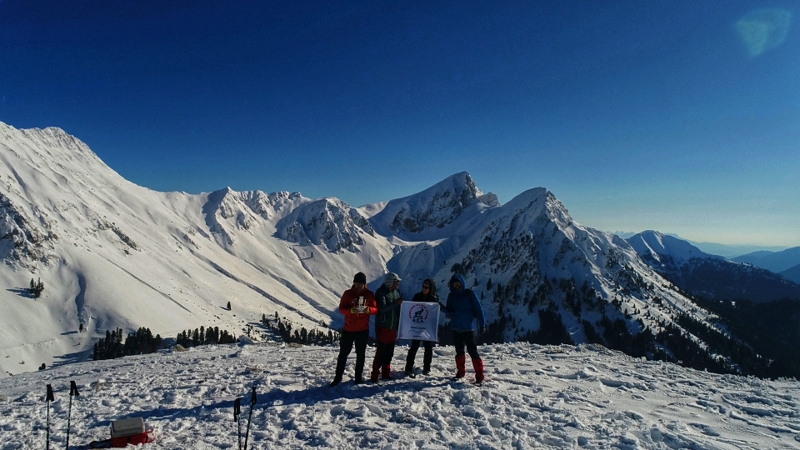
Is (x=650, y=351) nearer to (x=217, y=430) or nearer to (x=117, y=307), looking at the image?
(x=217, y=430)

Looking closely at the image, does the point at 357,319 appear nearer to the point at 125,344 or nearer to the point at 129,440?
the point at 129,440

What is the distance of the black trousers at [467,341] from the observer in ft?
42.3

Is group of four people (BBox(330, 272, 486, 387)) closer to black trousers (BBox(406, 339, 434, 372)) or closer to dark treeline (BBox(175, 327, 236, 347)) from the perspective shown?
black trousers (BBox(406, 339, 434, 372))

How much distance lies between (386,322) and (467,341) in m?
2.80

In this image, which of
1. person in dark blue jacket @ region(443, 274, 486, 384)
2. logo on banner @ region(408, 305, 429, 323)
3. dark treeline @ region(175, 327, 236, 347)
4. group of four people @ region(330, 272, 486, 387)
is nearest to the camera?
group of four people @ region(330, 272, 486, 387)

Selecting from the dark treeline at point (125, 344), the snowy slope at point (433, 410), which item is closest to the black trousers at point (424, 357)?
the snowy slope at point (433, 410)

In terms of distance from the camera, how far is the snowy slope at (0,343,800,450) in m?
8.68

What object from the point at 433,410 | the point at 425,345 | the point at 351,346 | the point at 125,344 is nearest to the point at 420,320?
the point at 425,345

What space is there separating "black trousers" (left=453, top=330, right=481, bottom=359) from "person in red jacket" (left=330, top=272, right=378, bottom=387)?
10.00 ft

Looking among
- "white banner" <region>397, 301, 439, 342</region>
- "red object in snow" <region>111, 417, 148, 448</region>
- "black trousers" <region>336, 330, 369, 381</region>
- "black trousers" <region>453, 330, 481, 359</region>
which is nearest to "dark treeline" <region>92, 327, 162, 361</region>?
"black trousers" <region>336, 330, 369, 381</region>

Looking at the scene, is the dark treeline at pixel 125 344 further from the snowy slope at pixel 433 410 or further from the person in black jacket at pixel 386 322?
the person in black jacket at pixel 386 322

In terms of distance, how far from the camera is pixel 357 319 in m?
12.3

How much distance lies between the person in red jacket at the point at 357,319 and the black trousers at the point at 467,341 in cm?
305

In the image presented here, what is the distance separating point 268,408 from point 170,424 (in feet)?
7.45
